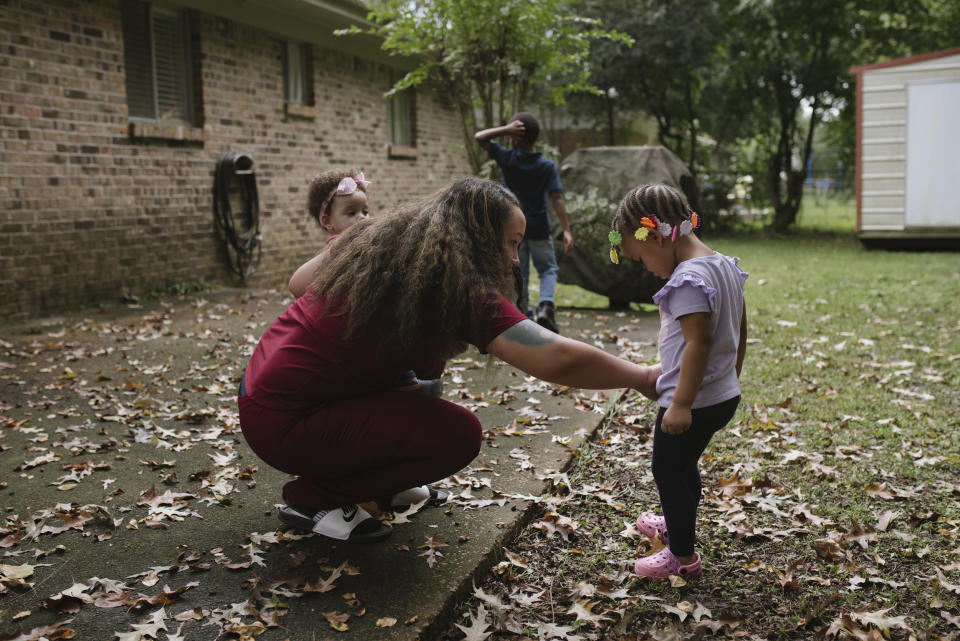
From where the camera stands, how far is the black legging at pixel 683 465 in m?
2.72

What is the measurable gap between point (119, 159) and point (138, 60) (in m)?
1.32

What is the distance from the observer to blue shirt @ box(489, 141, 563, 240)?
21.9 ft

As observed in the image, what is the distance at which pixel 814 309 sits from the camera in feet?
27.8

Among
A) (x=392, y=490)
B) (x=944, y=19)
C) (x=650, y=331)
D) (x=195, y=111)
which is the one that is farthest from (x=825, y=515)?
(x=944, y=19)

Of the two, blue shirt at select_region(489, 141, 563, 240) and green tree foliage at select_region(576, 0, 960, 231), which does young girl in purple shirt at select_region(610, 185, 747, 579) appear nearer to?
blue shirt at select_region(489, 141, 563, 240)

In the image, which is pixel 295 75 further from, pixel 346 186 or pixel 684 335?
pixel 684 335

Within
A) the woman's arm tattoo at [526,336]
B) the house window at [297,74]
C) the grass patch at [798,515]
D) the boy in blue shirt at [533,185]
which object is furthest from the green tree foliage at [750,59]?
the woman's arm tattoo at [526,336]

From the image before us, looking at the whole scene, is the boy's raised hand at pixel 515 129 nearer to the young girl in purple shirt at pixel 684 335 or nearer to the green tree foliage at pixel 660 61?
the young girl in purple shirt at pixel 684 335

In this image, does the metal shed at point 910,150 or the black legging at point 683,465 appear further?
the metal shed at point 910,150

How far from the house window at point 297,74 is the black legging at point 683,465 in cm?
993

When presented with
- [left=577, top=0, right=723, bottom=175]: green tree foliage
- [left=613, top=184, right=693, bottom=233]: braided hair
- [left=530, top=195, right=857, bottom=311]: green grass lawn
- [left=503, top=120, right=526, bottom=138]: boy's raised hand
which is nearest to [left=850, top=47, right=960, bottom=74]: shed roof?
[left=577, top=0, right=723, bottom=175]: green tree foliage

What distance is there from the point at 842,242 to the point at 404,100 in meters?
10.1

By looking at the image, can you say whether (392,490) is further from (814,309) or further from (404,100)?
(404,100)

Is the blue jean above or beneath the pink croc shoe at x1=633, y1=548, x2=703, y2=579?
above
